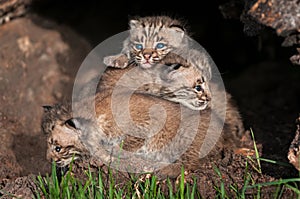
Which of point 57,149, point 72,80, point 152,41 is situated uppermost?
point 152,41

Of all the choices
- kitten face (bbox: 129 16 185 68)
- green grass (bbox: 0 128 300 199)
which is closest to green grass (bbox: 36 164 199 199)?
green grass (bbox: 0 128 300 199)

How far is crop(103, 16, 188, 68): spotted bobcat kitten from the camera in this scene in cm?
475

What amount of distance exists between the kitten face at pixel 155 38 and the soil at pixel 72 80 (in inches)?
34.0

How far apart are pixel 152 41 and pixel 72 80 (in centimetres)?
163

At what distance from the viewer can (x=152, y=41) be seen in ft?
15.7

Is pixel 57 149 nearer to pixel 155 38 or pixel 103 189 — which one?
pixel 103 189

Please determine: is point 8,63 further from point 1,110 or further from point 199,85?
point 199,85

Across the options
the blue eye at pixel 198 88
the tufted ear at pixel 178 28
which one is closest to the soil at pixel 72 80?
the blue eye at pixel 198 88

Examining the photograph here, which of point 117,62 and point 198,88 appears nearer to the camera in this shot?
point 198,88

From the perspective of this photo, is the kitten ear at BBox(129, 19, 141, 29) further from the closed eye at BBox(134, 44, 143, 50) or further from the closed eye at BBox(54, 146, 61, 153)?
the closed eye at BBox(54, 146, 61, 153)

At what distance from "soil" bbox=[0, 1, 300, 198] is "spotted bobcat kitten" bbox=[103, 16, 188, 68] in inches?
33.8

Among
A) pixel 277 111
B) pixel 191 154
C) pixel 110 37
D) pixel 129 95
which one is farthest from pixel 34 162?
pixel 277 111

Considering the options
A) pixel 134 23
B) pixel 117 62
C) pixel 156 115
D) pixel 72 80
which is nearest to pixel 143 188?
pixel 156 115

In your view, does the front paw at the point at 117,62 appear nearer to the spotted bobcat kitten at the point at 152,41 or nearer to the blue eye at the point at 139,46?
the spotted bobcat kitten at the point at 152,41
